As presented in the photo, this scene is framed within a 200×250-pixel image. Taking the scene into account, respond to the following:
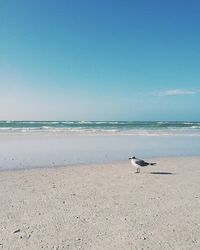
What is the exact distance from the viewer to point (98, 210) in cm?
601

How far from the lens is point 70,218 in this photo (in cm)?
555

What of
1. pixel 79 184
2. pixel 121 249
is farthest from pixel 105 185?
pixel 121 249

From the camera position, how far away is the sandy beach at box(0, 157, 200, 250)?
182 inches

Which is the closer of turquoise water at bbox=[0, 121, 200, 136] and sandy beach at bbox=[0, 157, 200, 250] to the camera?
sandy beach at bbox=[0, 157, 200, 250]

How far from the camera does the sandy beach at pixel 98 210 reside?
15.2 ft

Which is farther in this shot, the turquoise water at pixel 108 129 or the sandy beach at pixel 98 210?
the turquoise water at pixel 108 129

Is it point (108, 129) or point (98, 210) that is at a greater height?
point (108, 129)

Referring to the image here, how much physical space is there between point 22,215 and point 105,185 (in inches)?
115

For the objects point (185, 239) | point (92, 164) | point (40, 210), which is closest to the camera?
point (185, 239)

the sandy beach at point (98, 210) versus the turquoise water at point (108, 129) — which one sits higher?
the turquoise water at point (108, 129)

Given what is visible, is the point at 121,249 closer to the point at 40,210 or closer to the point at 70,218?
the point at 70,218

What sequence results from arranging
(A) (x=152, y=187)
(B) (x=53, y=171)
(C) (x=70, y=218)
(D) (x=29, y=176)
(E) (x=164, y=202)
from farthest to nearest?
(B) (x=53, y=171), (D) (x=29, y=176), (A) (x=152, y=187), (E) (x=164, y=202), (C) (x=70, y=218)

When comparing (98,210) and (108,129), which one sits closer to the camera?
(98,210)

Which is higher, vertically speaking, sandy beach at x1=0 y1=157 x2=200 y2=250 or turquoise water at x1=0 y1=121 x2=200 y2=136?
turquoise water at x1=0 y1=121 x2=200 y2=136
